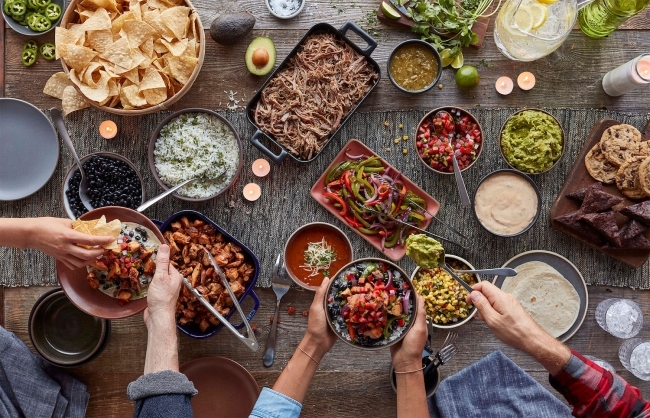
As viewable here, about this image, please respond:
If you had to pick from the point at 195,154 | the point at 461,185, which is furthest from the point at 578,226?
the point at 195,154

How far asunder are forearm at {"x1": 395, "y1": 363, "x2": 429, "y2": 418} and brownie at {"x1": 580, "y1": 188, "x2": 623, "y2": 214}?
4.99 feet

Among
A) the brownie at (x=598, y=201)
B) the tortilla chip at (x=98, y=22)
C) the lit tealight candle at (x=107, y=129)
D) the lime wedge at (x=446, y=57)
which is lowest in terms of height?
the lit tealight candle at (x=107, y=129)

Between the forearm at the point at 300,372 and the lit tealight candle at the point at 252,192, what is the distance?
1.00 metres

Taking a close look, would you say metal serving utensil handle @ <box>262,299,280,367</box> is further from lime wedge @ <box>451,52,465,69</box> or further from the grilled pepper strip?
lime wedge @ <box>451,52,465,69</box>

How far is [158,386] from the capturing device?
2.92m

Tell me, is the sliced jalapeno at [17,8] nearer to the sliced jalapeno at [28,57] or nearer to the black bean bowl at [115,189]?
the sliced jalapeno at [28,57]

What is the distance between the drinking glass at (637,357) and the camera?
3767 mm

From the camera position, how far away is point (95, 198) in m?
3.61

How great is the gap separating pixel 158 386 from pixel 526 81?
9.84 ft

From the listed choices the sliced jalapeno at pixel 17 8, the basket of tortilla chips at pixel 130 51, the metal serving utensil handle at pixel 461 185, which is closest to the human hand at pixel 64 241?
the basket of tortilla chips at pixel 130 51

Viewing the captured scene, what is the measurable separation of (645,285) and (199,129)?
318 centimetres

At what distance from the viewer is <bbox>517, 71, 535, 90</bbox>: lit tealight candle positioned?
3.86 m

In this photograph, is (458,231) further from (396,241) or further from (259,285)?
(259,285)

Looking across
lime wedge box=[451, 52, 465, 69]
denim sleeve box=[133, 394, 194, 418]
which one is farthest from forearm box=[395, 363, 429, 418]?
lime wedge box=[451, 52, 465, 69]
